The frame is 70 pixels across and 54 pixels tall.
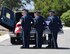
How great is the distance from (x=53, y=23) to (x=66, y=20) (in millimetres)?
28380

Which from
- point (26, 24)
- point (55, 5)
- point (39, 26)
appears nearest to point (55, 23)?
point (39, 26)

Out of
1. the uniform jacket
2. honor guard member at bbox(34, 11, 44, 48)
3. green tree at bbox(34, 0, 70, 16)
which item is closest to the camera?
the uniform jacket

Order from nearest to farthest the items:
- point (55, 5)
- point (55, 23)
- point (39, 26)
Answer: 1. point (55, 23)
2. point (39, 26)
3. point (55, 5)

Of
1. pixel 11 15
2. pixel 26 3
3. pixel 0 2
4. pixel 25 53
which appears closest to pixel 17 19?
pixel 11 15

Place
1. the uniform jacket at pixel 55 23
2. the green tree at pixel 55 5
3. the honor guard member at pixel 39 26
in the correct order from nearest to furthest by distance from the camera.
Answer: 1. the uniform jacket at pixel 55 23
2. the honor guard member at pixel 39 26
3. the green tree at pixel 55 5

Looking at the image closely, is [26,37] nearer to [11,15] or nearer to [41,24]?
[41,24]

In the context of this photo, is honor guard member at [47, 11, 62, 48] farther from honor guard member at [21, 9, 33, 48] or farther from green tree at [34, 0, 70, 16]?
green tree at [34, 0, 70, 16]

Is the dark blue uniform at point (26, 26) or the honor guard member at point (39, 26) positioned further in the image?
the honor guard member at point (39, 26)

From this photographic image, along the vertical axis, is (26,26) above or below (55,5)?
below

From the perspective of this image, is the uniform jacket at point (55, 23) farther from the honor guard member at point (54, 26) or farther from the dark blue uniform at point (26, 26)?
the dark blue uniform at point (26, 26)

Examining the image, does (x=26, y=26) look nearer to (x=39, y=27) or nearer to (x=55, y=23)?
(x=39, y=27)

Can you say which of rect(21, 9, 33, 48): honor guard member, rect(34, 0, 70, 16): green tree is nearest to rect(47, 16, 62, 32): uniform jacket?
rect(21, 9, 33, 48): honor guard member

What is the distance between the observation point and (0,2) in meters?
45.4

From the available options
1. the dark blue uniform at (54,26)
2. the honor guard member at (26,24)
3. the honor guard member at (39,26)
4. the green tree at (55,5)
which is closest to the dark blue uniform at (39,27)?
the honor guard member at (39,26)
